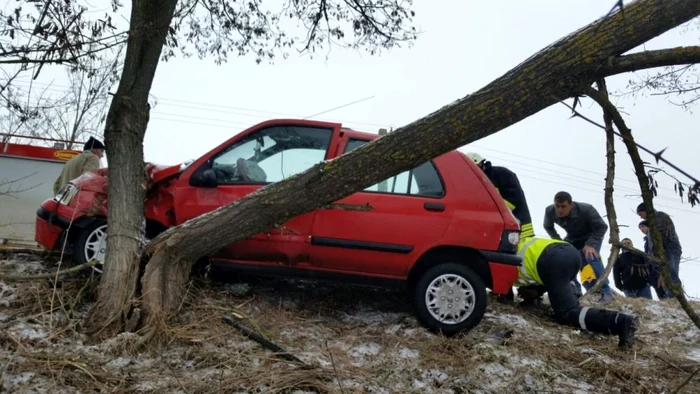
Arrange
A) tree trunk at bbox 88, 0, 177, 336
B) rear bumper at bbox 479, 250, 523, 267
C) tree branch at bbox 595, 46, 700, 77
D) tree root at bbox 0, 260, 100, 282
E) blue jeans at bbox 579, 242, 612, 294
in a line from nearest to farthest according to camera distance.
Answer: tree branch at bbox 595, 46, 700, 77 < tree root at bbox 0, 260, 100, 282 < tree trunk at bbox 88, 0, 177, 336 < rear bumper at bbox 479, 250, 523, 267 < blue jeans at bbox 579, 242, 612, 294

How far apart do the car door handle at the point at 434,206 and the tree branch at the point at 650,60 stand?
6.71 ft

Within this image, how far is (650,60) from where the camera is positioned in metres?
3.61

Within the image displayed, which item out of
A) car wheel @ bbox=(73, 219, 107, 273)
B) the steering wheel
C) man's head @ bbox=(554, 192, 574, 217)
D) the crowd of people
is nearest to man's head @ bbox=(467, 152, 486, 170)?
the crowd of people

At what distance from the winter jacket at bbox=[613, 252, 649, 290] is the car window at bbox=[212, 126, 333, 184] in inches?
194

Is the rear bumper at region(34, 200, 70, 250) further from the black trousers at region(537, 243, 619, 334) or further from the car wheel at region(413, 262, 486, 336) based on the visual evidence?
the black trousers at region(537, 243, 619, 334)

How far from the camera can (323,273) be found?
559 cm

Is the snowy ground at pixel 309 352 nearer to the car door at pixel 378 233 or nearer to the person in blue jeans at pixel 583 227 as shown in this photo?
the car door at pixel 378 233

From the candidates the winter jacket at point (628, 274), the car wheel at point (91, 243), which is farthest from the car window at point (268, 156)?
the winter jacket at point (628, 274)

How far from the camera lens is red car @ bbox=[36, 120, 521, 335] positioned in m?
5.48

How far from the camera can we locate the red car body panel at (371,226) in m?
5.51

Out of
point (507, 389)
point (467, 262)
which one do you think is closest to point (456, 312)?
point (467, 262)

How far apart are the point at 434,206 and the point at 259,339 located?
1.85 m

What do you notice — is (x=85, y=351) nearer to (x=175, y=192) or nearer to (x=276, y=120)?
(x=175, y=192)

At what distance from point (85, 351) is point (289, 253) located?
71.4 inches
